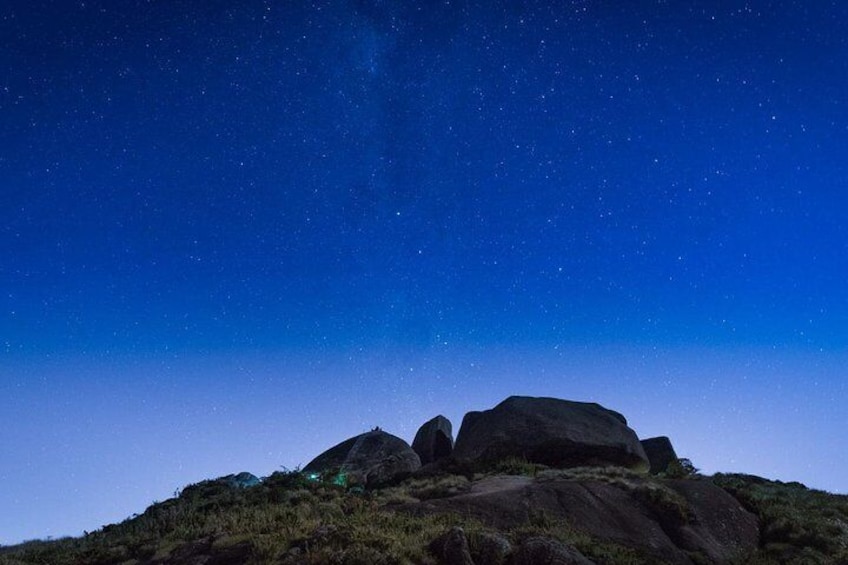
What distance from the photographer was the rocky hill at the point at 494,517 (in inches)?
486

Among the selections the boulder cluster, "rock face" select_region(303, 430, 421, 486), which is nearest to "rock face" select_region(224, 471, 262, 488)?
the boulder cluster

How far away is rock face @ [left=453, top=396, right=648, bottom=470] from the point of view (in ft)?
95.6

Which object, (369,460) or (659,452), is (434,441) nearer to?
(369,460)

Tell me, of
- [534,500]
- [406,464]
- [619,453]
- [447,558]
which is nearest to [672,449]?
[619,453]

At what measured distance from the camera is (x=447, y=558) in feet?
38.6

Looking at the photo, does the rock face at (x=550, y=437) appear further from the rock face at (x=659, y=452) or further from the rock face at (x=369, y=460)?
the rock face at (x=369, y=460)

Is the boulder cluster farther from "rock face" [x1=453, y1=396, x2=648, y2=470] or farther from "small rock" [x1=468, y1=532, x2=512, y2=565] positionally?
"small rock" [x1=468, y1=532, x2=512, y2=565]

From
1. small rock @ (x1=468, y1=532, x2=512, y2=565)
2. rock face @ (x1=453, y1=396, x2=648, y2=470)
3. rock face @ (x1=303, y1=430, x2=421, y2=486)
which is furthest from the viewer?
rock face @ (x1=453, y1=396, x2=648, y2=470)

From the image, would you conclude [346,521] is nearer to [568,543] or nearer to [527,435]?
[568,543]

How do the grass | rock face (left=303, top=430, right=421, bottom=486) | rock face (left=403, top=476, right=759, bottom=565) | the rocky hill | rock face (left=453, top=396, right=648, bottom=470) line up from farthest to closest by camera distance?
1. rock face (left=453, top=396, right=648, bottom=470)
2. rock face (left=303, top=430, right=421, bottom=486)
3. the grass
4. rock face (left=403, top=476, right=759, bottom=565)
5. the rocky hill

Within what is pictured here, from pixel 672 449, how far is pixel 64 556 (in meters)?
31.4

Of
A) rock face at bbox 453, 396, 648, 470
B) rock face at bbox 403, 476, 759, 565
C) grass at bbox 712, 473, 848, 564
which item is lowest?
grass at bbox 712, 473, 848, 564

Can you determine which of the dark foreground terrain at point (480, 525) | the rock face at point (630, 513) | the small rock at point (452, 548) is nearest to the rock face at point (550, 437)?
the dark foreground terrain at point (480, 525)

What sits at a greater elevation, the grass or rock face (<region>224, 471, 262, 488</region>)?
rock face (<region>224, 471, 262, 488</region>)
